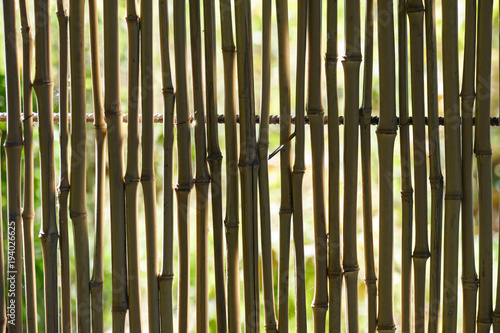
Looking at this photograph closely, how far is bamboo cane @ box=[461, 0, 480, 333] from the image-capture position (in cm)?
83

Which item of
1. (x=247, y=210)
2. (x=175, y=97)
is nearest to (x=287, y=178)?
(x=247, y=210)

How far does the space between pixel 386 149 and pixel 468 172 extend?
0.43ft

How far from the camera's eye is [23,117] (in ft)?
2.90

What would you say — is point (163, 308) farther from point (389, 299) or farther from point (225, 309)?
point (389, 299)

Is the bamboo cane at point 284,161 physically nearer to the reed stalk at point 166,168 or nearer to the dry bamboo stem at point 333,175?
the dry bamboo stem at point 333,175

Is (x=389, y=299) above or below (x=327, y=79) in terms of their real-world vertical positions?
below

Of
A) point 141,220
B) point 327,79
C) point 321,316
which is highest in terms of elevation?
point 327,79

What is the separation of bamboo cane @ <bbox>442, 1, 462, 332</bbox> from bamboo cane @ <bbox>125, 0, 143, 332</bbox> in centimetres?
48

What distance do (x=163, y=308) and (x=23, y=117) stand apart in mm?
385

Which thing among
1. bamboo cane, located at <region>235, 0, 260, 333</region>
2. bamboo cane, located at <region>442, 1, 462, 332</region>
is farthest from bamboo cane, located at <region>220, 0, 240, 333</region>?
bamboo cane, located at <region>442, 1, 462, 332</region>

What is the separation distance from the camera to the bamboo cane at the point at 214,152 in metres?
0.84

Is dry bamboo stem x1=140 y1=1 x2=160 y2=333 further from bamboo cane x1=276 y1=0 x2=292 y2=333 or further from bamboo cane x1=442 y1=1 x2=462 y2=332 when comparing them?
bamboo cane x1=442 y1=1 x2=462 y2=332

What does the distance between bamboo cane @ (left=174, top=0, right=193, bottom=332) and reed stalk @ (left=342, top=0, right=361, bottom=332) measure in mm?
248

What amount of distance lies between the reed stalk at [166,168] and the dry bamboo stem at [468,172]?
1.49 ft
